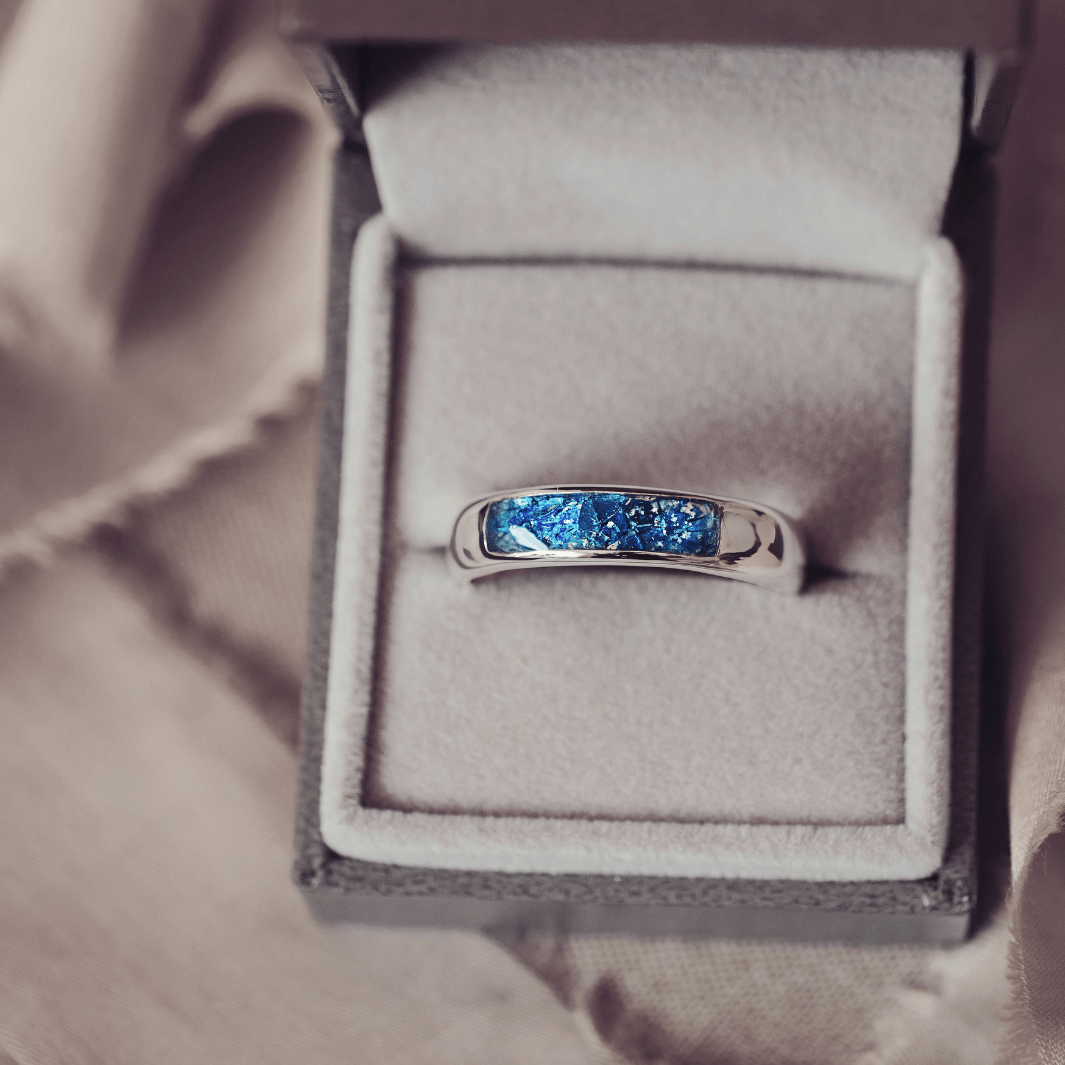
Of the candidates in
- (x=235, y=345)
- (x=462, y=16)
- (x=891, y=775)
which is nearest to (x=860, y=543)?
(x=891, y=775)

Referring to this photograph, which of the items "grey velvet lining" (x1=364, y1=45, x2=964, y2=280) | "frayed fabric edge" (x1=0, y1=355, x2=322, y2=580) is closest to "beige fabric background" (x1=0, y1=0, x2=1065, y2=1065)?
"frayed fabric edge" (x1=0, y1=355, x2=322, y2=580)

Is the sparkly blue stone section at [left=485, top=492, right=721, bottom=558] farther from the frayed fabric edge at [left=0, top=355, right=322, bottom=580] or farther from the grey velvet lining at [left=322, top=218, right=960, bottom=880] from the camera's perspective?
the frayed fabric edge at [left=0, top=355, right=322, bottom=580]

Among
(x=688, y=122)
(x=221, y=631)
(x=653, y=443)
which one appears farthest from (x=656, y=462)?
(x=221, y=631)

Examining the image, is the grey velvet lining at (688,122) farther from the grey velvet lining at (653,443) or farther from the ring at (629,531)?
the ring at (629,531)

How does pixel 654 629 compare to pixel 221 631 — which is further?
pixel 221 631

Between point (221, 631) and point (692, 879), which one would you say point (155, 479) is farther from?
point (692, 879)
